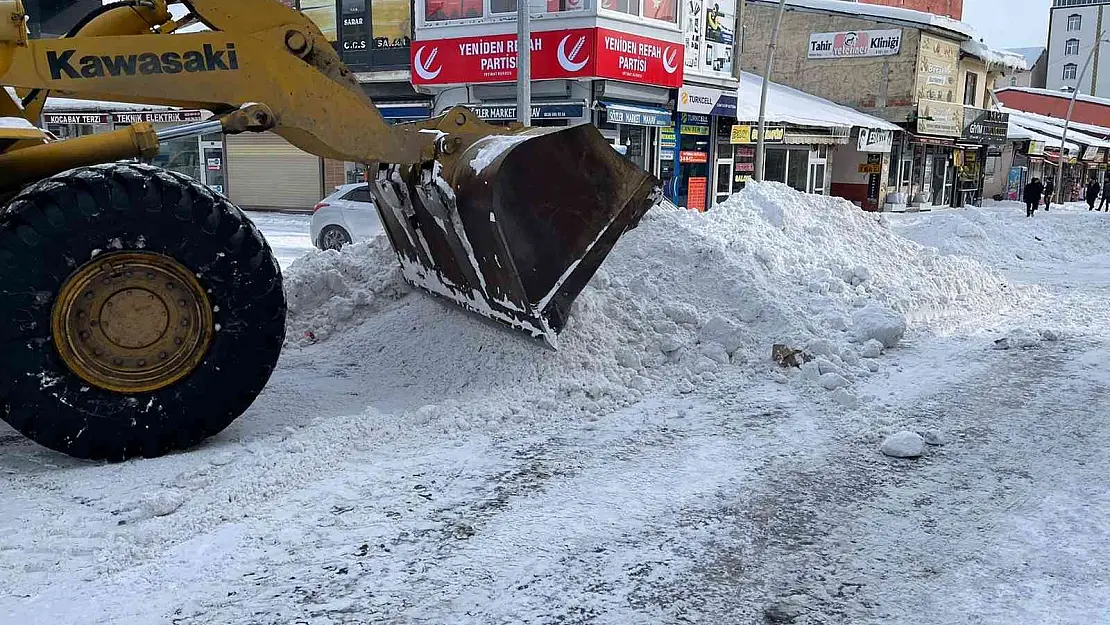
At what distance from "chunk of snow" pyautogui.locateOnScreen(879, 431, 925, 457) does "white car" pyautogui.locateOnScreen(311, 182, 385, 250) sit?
1012 cm

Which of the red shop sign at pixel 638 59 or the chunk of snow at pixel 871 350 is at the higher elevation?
the red shop sign at pixel 638 59

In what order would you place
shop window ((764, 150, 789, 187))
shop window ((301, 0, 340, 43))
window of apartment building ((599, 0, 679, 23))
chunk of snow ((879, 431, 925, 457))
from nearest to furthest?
chunk of snow ((879, 431, 925, 457)), window of apartment building ((599, 0, 679, 23)), shop window ((301, 0, 340, 43)), shop window ((764, 150, 789, 187))

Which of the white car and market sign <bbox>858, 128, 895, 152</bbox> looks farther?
market sign <bbox>858, 128, 895, 152</bbox>

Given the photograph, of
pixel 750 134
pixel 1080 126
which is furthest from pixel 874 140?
pixel 1080 126

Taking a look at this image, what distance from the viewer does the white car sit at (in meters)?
13.9

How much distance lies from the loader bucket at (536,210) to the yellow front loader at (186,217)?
0.04 ft

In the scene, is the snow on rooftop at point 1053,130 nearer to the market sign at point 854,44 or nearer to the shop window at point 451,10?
the market sign at point 854,44

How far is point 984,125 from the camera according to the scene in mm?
35438

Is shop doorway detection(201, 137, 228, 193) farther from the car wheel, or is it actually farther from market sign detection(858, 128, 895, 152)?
market sign detection(858, 128, 895, 152)

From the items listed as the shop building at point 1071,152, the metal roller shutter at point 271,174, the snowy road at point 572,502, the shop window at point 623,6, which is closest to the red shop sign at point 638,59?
the shop window at point 623,6

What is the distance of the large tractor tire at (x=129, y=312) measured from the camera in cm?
414

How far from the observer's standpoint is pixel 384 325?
6.78 metres

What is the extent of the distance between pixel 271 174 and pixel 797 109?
15885 millimetres

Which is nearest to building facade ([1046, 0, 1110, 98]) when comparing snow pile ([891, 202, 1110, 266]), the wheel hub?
snow pile ([891, 202, 1110, 266])
